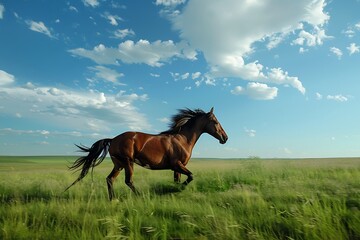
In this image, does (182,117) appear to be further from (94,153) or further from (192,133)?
(94,153)

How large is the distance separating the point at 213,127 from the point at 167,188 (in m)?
2.86

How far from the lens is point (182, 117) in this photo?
11078mm

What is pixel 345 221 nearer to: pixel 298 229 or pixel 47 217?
pixel 298 229

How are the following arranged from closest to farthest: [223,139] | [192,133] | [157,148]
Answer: [157,148] → [192,133] → [223,139]

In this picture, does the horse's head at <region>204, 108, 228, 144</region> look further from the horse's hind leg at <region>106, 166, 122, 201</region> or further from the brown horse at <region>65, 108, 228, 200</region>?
the horse's hind leg at <region>106, 166, 122, 201</region>

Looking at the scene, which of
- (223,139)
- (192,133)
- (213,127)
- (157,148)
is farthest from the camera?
(223,139)

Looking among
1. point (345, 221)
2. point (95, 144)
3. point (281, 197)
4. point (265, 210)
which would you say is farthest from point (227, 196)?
point (95, 144)

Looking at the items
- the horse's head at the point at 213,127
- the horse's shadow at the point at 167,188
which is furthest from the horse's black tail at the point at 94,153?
the horse's head at the point at 213,127

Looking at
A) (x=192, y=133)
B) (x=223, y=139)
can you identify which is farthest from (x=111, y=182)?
(x=223, y=139)

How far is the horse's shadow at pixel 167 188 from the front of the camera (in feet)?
29.9

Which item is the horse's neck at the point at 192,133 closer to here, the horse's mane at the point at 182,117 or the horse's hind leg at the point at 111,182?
the horse's mane at the point at 182,117

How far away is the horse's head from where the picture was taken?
10930 millimetres

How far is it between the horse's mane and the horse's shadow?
1997mm

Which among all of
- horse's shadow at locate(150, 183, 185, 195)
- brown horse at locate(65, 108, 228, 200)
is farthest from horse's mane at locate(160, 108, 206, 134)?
horse's shadow at locate(150, 183, 185, 195)
